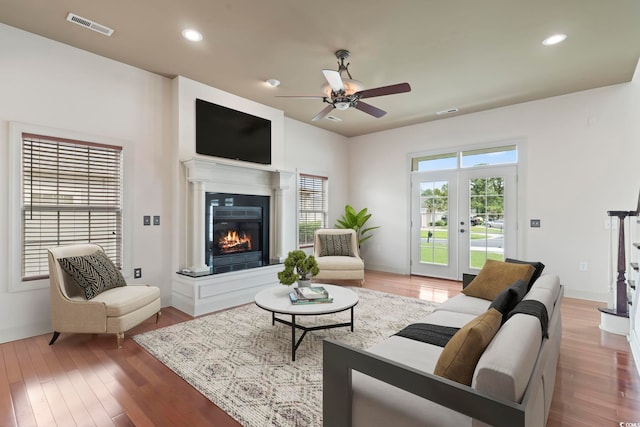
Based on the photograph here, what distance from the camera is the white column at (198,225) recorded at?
156 inches

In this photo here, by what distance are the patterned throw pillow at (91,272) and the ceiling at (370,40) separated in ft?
7.25

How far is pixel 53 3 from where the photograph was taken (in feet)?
8.54

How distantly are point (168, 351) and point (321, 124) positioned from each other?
15.5 ft

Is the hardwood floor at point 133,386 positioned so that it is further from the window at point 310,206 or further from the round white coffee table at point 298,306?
the window at point 310,206

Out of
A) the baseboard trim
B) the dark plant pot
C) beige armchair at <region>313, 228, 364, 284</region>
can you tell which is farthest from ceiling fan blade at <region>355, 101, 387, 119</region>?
the baseboard trim

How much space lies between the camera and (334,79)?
2924 mm

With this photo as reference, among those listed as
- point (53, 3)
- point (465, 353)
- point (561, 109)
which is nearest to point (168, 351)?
point (465, 353)

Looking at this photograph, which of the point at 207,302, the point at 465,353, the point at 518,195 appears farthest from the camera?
the point at 518,195

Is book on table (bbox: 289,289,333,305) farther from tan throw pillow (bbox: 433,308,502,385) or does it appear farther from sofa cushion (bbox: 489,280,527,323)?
tan throw pillow (bbox: 433,308,502,385)

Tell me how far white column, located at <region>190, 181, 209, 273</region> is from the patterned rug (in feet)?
2.47

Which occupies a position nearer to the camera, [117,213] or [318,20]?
[318,20]

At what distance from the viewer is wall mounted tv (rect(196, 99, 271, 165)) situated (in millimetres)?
4246

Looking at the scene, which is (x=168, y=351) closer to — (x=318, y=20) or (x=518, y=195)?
(x=318, y=20)

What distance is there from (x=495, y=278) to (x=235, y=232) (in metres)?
3.40
